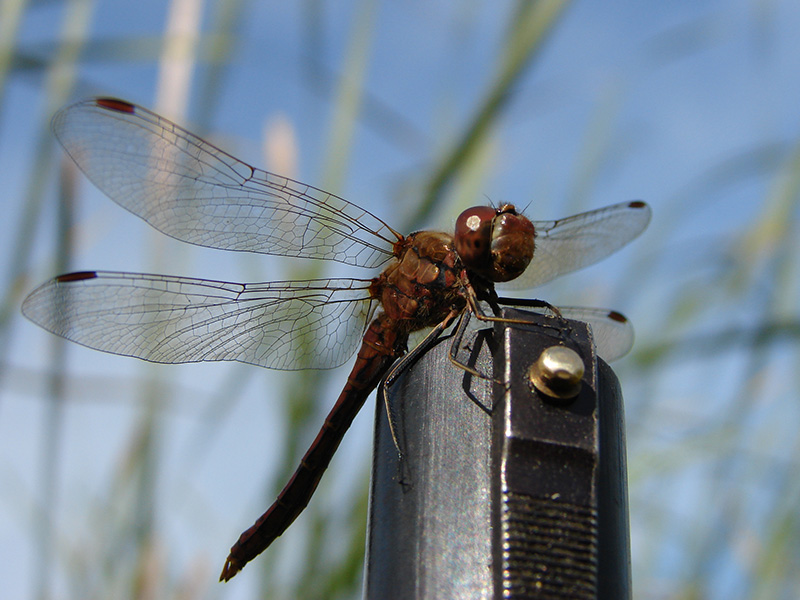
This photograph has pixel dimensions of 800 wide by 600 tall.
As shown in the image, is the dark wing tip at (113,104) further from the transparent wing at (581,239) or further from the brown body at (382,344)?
the transparent wing at (581,239)

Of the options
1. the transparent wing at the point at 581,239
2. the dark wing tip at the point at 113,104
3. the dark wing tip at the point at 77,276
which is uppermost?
the dark wing tip at the point at 113,104

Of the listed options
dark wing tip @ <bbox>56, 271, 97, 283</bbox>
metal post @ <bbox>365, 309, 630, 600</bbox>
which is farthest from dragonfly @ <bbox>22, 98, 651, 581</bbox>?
metal post @ <bbox>365, 309, 630, 600</bbox>

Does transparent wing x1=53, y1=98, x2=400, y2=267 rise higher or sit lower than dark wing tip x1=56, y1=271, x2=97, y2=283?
higher

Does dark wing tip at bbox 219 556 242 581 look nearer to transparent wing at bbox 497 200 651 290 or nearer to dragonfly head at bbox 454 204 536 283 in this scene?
dragonfly head at bbox 454 204 536 283

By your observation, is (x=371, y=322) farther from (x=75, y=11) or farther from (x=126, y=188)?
(x=75, y=11)

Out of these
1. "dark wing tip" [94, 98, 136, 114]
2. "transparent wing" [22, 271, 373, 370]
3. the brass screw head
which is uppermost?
"dark wing tip" [94, 98, 136, 114]

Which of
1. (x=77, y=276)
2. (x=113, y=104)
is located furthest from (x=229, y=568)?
(x=113, y=104)

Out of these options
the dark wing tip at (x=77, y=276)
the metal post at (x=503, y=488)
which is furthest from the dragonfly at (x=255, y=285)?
the metal post at (x=503, y=488)
